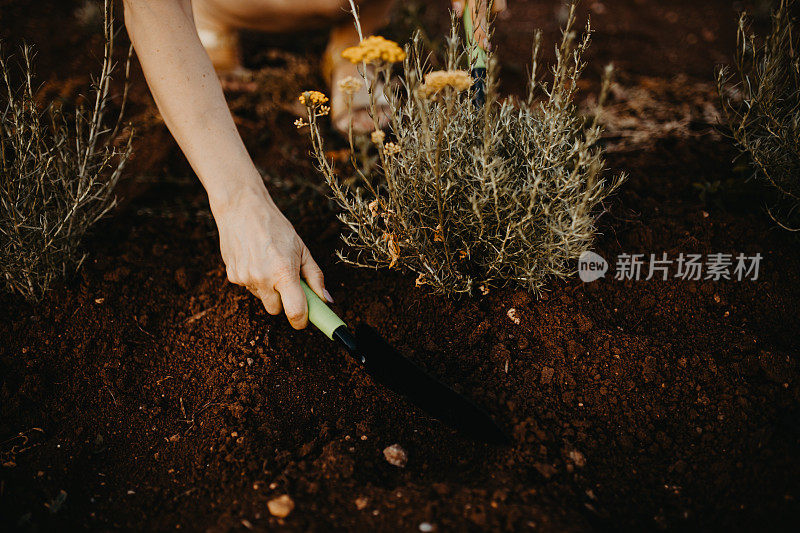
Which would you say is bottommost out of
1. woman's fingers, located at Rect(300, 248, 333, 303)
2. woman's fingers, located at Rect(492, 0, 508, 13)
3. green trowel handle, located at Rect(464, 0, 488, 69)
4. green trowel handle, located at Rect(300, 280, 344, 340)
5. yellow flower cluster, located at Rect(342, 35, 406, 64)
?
green trowel handle, located at Rect(300, 280, 344, 340)

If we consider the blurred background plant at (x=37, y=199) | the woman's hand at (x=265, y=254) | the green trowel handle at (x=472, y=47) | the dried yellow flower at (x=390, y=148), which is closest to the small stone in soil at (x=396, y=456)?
the woman's hand at (x=265, y=254)

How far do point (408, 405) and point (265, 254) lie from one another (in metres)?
0.59

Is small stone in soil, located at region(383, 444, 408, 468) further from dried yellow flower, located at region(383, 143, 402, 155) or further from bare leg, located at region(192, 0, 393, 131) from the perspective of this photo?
bare leg, located at region(192, 0, 393, 131)

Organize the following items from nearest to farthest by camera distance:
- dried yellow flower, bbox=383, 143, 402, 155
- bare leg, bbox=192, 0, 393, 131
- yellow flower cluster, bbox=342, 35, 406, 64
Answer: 1. yellow flower cluster, bbox=342, 35, 406, 64
2. dried yellow flower, bbox=383, 143, 402, 155
3. bare leg, bbox=192, 0, 393, 131

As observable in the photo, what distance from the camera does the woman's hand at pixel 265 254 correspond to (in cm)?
152

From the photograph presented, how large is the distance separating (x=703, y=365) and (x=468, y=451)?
739 millimetres

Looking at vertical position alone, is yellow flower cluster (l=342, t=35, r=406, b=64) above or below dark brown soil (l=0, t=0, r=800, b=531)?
above

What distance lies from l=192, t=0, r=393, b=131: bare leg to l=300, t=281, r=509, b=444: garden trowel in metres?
1.50

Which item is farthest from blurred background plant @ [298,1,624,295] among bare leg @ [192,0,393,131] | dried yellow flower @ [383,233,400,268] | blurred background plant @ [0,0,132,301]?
bare leg @ [192,0,393,131]

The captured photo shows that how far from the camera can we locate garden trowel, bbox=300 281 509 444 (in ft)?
4.53

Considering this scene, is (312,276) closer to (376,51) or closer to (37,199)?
(376,51)

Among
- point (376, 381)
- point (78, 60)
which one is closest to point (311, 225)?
point (376, 381)

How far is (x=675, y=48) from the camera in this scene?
364cm

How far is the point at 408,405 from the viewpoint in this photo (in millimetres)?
1560
